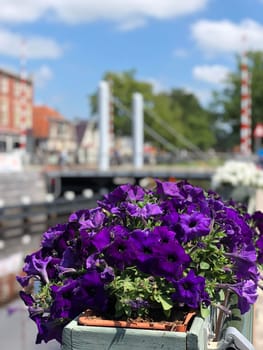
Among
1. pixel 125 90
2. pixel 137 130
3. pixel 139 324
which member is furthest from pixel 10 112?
pixel 139 324

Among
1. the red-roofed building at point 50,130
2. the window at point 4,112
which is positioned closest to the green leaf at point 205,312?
the window at point 4,112

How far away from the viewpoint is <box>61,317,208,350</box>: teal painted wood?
4.99ft

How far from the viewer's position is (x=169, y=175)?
2766 centimetres

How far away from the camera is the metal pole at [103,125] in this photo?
96.9 feet

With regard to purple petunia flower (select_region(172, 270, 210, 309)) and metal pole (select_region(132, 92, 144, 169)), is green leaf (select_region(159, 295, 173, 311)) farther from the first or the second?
metal pole (select_region(132, 92, 144, 169))

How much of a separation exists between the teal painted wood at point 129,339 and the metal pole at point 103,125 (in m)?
27.9

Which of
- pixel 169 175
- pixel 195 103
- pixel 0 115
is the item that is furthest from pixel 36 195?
pixel 195 103

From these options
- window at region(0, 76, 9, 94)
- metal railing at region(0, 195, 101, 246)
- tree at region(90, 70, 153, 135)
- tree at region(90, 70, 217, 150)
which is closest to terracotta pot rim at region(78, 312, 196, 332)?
metal railing at region(0, 195, 101, 246)

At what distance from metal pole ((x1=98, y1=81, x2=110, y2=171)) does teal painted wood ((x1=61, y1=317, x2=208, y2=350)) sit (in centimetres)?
2795

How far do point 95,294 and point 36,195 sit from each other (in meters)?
25.9

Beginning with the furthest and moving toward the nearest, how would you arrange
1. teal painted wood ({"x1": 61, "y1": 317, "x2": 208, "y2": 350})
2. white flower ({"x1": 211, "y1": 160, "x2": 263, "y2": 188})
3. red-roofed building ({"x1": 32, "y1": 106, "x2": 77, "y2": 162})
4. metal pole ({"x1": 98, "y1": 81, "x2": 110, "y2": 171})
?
red-roofed building ({"x1": 32, "y1": 106, "x2": 77, "y2": 162}), metal pole ({"x1": 98, "y1": 81, "x2": 110, "y2": 171}), white flower ({"x1": 211, "y1": 160, "x2": 263, "y2": 188}), teal painted wood ({"x1": 61, "y1": 317, "x2": 208, "y2": 350})

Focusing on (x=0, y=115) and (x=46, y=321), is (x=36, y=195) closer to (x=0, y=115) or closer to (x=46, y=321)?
(x=46, y=321)

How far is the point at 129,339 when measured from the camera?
5.13 feet

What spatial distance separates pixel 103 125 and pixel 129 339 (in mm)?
28591
